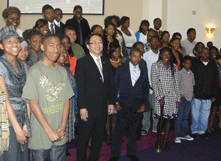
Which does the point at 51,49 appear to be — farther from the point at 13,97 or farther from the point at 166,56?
the point at 166,56

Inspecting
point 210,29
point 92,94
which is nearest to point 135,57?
point 92,94

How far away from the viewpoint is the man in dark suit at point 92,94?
289 centimetres

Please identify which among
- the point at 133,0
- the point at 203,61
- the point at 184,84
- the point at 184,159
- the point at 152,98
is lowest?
the point at 184,159

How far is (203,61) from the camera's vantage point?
449cm

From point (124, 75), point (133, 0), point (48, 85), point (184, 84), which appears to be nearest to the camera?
point (48, 85)

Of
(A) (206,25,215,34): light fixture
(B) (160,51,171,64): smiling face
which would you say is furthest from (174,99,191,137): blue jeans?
(A) (206,25,215,34): light fixture

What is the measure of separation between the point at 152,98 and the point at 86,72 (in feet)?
6.54

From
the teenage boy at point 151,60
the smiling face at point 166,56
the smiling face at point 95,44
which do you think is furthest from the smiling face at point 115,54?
the smiling face at point 95,44

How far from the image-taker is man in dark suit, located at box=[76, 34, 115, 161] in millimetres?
2887

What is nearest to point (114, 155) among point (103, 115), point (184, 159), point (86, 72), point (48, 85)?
point (103, 115)

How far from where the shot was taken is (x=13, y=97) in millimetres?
2102

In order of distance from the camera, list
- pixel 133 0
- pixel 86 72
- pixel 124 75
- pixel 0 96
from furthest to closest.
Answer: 1. pixel 133 0
2. pixel 124 75
3. pixel 86 72
4. pixel 0 96

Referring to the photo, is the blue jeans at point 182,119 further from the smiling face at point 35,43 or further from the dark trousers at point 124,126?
the smiling face at point 35,43

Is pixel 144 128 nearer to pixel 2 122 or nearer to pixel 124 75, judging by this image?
pixel 124 75
